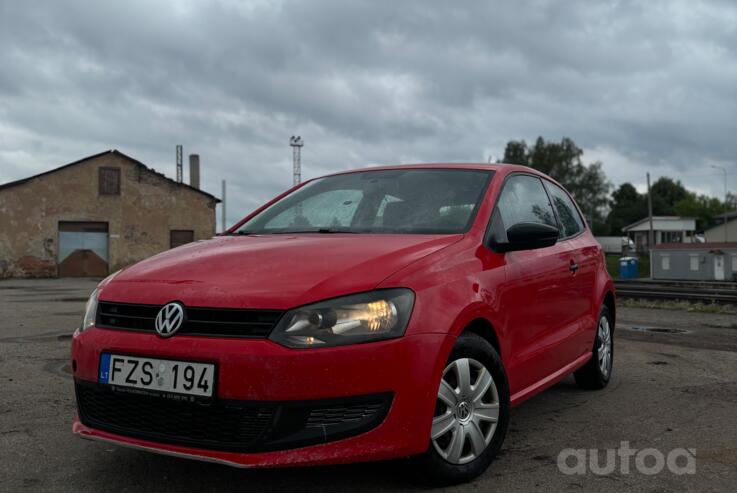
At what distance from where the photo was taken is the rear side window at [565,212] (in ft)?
15.6

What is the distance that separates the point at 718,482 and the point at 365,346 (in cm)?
172

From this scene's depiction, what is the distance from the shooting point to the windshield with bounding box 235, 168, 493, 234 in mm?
3562

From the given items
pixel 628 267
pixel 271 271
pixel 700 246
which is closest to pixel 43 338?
pixel 271 271

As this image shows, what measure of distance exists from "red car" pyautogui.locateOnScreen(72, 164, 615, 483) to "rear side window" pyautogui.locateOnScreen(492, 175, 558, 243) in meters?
0.03

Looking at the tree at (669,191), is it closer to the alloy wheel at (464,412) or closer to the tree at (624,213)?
the tree at (624,213)

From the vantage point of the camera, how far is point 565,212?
500 cm

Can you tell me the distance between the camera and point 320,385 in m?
2.52

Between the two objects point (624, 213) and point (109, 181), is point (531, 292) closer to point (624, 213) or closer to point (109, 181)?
point (109, 181)

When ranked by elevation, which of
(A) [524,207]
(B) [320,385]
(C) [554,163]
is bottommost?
(B) [320,385]

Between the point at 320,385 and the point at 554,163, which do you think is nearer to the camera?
the point at 320,385

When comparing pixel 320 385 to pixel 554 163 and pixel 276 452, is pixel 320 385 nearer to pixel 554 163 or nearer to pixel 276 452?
pixel 276 452

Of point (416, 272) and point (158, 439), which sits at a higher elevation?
point (416, 272)

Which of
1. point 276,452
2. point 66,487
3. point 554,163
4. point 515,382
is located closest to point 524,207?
point 515,382

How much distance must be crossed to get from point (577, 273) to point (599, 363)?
3.12 ft
